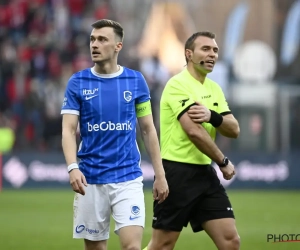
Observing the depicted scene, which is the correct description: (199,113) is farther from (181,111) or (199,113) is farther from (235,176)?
(235,176)

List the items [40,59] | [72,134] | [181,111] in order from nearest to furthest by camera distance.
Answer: [72,134] < [181,111] < [40,59]

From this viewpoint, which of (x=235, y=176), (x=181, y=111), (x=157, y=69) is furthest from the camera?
(x=157, y=69)

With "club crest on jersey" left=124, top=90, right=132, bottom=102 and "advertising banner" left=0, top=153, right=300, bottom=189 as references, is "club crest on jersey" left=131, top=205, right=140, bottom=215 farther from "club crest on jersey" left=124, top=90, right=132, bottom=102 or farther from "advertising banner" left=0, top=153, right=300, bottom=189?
"advertising banner" left=0, top=153, right=300, bottom=189

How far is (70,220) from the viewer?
15.9 meters

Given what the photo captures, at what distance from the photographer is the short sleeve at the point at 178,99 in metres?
8.19

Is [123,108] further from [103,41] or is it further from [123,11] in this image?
[123,11]

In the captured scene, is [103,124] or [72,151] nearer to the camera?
[72,151]

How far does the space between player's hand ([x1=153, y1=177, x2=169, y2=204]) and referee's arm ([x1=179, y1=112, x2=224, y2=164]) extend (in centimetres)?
66

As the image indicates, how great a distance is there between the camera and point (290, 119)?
24.8m

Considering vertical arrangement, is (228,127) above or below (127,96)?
below

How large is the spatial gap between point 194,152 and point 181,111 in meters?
0.42

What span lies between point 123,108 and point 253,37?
62.7 feet

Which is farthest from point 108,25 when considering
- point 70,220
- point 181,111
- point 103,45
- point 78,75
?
point 70,220

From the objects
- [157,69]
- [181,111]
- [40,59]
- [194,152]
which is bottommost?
[194,152]
